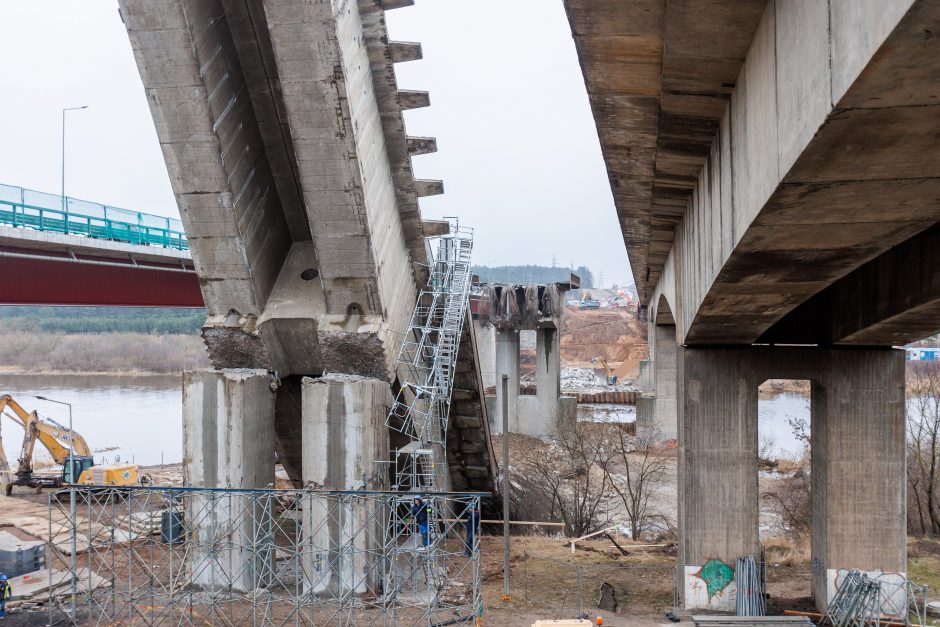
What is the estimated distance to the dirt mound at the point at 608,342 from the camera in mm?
113812

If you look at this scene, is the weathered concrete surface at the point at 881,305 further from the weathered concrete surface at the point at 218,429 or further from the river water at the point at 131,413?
the river water at the point at 131,413

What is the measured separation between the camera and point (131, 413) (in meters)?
64.7

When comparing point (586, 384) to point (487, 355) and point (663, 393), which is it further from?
point (663, 393)

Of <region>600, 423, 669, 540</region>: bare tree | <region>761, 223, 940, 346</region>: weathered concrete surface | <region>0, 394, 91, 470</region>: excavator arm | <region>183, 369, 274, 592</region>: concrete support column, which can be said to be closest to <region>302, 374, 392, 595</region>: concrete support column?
<region>183, 369, 274, 592</region>: concrete support column

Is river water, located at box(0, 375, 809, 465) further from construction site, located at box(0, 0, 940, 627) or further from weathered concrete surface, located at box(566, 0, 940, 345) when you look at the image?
weathered concrete surface, located at box(566, 0, 940, 345)

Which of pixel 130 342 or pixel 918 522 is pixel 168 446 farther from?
pixel 130 342

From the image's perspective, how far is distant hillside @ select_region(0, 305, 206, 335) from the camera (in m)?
115

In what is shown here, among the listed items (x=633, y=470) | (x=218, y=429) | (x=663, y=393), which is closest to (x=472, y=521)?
(x=218, y=429)

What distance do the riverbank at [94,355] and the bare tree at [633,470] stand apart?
62.1 m

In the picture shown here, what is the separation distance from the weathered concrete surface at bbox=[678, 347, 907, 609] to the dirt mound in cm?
9052

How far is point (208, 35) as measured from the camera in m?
15.9

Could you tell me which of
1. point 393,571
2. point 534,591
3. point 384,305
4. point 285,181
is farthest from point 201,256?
point 534,591

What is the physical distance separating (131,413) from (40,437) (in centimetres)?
3150

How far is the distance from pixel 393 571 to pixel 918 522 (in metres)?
19.2
